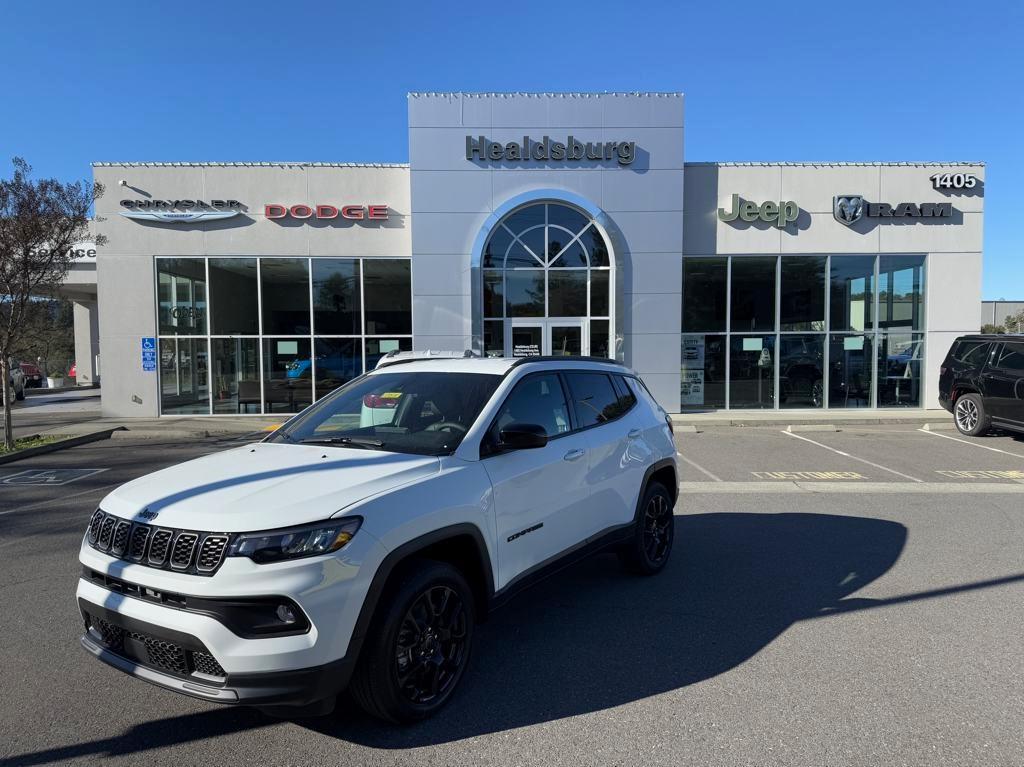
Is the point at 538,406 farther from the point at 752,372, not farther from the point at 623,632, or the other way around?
the point at 752,372

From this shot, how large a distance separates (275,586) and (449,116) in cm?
1631

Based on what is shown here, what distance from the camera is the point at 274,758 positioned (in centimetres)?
291

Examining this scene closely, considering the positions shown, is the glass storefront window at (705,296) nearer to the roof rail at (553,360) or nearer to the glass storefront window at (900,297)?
the glass storefront window at (900,297)

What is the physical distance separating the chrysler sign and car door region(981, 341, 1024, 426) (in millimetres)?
17762

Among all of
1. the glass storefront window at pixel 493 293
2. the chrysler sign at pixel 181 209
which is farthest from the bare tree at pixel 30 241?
the glass storefront window at pixel 493 293

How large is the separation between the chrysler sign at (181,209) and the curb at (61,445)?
19.2 feet

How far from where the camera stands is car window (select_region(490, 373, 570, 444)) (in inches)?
159

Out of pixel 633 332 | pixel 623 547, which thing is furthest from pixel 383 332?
pixel 623 547

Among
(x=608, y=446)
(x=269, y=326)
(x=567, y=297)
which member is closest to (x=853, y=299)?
(x=567, y=297)

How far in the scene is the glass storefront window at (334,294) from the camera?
1792cm

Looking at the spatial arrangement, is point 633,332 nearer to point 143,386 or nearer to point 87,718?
point 143,386

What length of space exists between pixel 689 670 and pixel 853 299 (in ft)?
57.0

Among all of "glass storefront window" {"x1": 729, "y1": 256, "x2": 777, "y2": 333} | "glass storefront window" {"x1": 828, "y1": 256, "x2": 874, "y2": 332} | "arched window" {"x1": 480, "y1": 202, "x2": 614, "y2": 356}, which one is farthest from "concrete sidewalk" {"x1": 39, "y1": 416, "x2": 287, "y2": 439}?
"glass storefront window" {"x1": 828, "y1": 256, "x2": 874, "y2": 332}

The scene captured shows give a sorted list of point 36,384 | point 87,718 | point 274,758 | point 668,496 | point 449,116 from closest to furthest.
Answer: point 274,758 < point 87,718 < point 668,496 < point 449,116 < point 36,384
